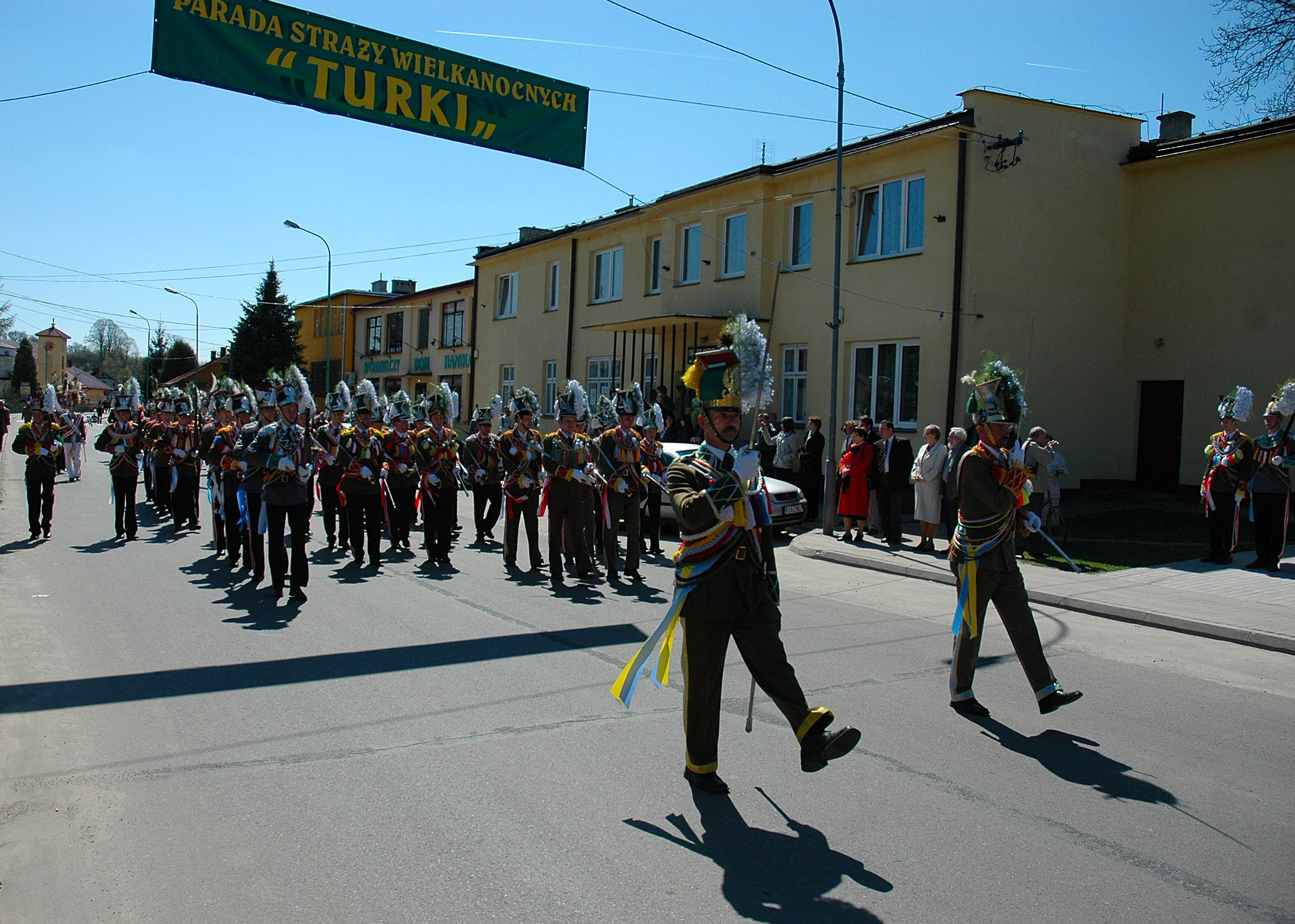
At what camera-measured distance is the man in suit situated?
1428 cm

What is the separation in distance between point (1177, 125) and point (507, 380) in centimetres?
2073

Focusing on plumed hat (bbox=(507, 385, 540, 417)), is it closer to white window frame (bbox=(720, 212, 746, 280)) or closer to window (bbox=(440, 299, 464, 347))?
white window frame (bbox=(720, 212, 746, 280))

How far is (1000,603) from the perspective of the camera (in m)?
6.07

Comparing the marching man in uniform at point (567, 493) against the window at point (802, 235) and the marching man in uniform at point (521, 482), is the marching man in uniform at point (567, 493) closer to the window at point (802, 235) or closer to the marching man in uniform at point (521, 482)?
the marching man in uniform at point (521, 482)

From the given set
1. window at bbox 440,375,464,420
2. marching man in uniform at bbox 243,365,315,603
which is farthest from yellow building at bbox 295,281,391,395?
marching man in uniform at bbox 243,365,315,603

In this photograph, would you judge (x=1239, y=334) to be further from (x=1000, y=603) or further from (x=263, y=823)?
(x=263, y=823)

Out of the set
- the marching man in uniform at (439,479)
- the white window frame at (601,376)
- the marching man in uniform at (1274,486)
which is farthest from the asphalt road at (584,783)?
the white window frame at (601,376)

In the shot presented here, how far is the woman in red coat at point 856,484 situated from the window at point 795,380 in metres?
6.06

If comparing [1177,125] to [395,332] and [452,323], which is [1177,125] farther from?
[395,332]

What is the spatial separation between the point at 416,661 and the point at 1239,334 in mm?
16807

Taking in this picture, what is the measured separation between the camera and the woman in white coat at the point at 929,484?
1368cm

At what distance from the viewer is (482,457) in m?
13.8

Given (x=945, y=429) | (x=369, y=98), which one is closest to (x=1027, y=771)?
(x=369, y=98)

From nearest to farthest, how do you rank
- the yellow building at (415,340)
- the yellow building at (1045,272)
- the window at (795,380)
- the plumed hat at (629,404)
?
the plumed hat at (629,404) → the yellow building at (1045,272) → the window at (795,380) → the yellow building at (415,340)
